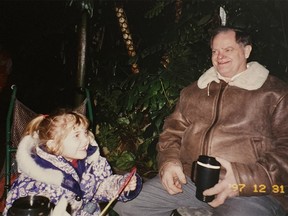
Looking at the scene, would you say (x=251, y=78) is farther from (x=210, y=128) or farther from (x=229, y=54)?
(x=210, y=128)

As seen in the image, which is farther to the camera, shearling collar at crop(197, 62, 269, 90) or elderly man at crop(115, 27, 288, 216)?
shearling collar at crop(197, 62, 269, 90)

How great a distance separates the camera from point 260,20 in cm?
321

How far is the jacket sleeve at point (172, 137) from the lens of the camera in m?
2.65

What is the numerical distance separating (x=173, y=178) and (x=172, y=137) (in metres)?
0.41

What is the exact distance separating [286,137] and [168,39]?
1.81 m

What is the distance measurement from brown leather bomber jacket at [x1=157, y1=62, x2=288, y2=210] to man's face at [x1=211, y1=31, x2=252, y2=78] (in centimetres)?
8

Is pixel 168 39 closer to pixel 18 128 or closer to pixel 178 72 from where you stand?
pixel 178 72

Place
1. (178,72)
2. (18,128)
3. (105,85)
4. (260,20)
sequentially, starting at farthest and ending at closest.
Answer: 1. (105,85)
2. (178,72)
3. (260,20)
4. (18,128)

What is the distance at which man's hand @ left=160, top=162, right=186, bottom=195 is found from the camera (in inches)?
96.2

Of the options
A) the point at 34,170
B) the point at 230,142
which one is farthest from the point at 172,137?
the point at 34,170

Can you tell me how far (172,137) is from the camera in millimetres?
2760

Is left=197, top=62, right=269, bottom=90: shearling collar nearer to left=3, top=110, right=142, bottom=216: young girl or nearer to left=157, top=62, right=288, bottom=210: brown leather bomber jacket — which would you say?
left=157, top=62, right=288, bottom=210: brown leather bomber jacket

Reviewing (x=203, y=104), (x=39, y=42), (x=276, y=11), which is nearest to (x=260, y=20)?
(x=276, y=11)
